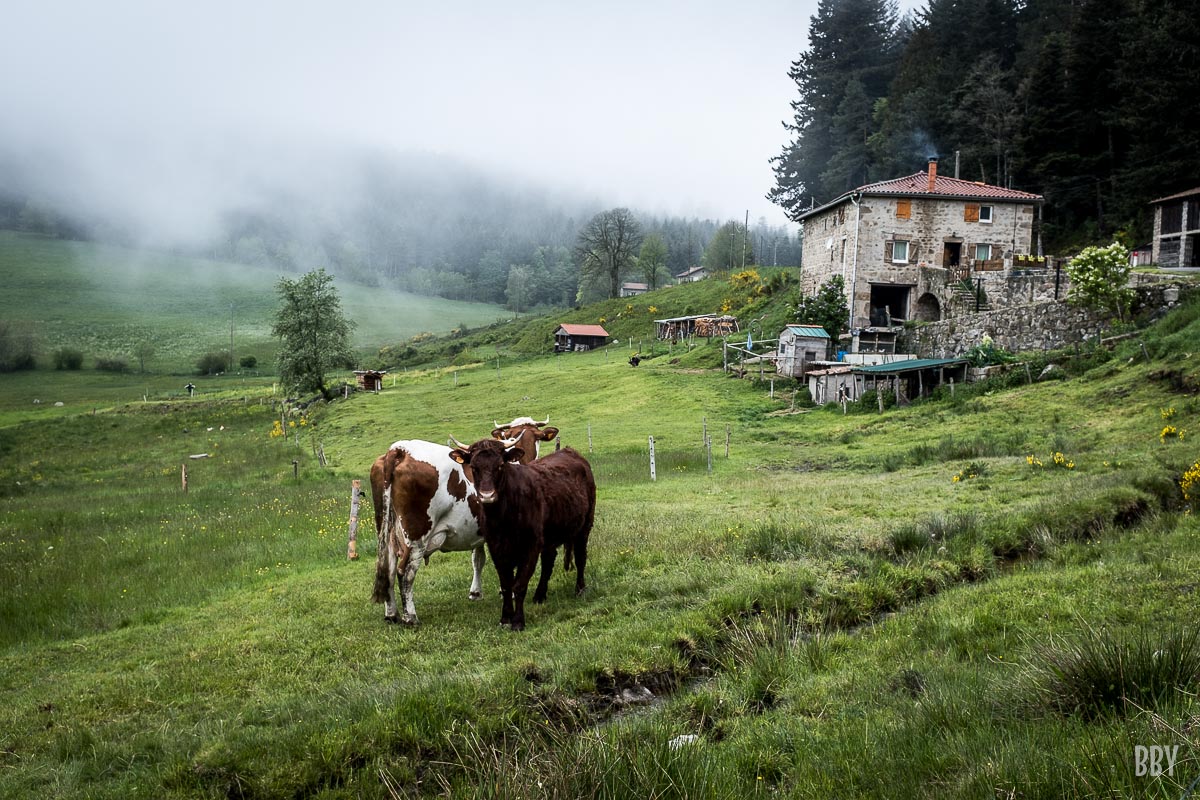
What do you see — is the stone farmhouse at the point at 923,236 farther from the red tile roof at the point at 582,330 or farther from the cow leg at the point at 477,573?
the cow leg at the point at 477,573

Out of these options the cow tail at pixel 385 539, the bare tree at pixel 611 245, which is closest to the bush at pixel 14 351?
the bare tree at pixel 611 245

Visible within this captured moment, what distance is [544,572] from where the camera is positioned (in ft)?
32.0

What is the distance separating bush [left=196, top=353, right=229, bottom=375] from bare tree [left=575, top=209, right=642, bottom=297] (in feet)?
165

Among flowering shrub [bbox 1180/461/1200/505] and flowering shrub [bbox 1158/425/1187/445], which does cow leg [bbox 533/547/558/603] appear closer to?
flowering shrub [bbox 1180/461/1200/505]

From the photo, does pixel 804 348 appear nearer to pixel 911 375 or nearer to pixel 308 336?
pixel 911 375

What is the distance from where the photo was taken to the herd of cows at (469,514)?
8.78 metres

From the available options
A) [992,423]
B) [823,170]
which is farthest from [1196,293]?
[823,170]

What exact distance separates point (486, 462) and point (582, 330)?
69.4 m

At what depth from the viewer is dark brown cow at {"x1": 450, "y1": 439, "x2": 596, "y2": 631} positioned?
8.64 m

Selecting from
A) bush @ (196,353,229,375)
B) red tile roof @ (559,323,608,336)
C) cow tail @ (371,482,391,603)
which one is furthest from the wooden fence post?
bush @ (196,353,229,375)

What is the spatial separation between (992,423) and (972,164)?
4362 cm

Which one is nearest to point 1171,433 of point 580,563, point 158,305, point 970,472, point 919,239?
point 970,472

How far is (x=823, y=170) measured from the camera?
80.5 m

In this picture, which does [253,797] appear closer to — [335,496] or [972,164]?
[335,496]
